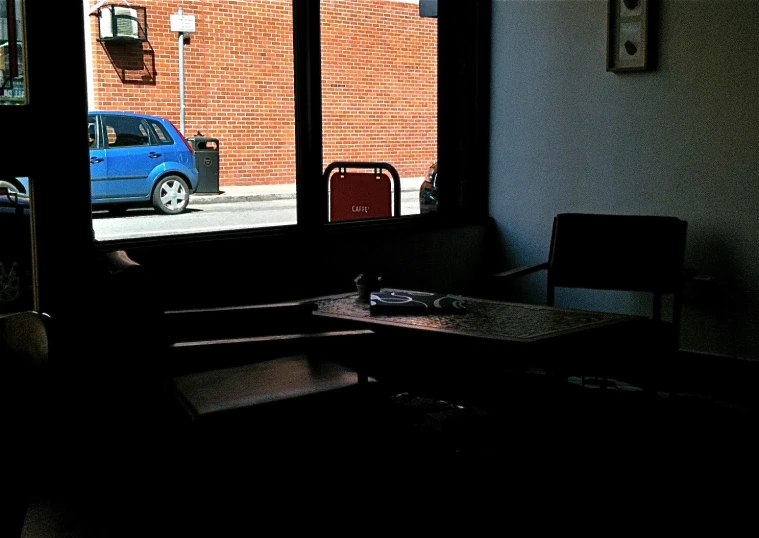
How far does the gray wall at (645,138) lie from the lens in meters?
4.14

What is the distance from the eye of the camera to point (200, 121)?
4.11 m

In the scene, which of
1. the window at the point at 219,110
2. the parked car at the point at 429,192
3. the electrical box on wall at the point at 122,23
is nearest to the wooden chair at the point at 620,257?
the window at the point at 219,110

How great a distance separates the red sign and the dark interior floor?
53.9 inches

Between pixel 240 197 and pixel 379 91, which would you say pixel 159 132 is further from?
pixel 379 91

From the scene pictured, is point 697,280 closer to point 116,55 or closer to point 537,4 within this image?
point 537,4

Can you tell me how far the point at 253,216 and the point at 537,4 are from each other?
204cm

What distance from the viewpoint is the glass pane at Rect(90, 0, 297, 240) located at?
379 centimetres

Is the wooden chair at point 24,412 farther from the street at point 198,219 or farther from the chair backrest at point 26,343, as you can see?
the street at point 198,219

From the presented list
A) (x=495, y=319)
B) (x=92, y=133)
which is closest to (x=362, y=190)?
(x=92, y=133)

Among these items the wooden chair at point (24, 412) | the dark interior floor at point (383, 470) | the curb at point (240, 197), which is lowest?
the dark interior floor at point (383, 470)

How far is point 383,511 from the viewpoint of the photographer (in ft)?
9.36

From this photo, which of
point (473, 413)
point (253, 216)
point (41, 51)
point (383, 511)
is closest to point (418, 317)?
point (473, 413)

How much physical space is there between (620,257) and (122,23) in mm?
2481

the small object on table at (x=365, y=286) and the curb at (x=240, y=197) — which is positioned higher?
the curb at (x=240, y=197)
